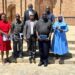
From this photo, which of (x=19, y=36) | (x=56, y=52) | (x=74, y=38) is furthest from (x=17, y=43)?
(x=74, y=38)

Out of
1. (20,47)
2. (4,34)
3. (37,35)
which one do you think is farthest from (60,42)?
(4,34)

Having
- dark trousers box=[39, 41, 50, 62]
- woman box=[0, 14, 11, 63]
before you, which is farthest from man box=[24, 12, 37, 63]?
woman box=[0, 14, 11, 63]

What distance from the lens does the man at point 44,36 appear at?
12.9 meters

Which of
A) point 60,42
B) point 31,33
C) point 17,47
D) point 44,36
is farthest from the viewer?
point 17,47

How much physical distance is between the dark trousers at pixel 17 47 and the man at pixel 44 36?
33.6 inches

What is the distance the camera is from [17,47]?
44.4ft

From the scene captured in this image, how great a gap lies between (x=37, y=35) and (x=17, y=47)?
1016mm

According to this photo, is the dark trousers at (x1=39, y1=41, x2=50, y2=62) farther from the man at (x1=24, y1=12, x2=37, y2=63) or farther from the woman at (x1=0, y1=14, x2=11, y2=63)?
the woman at (x1=0, y1=14, x2=11, y2=63)

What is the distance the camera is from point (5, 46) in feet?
43.4

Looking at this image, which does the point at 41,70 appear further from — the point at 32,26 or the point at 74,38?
the point at 74,38

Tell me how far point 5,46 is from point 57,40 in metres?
1.91

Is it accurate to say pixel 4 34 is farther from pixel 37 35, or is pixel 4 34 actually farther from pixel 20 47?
pixel 37 35

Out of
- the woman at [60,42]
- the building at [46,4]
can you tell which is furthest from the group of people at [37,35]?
the building at [46,4]

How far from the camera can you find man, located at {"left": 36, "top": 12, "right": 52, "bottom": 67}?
506 inches
